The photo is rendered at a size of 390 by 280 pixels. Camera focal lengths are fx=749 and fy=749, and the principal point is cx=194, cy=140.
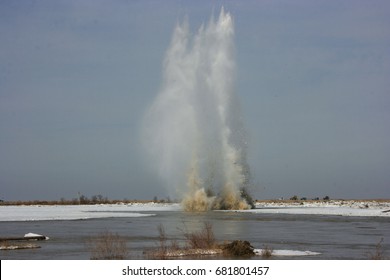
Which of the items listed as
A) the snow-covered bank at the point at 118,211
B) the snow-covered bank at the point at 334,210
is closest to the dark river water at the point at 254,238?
the snow-covered bank at the point at 118,211

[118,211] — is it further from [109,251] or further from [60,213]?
[109,251]

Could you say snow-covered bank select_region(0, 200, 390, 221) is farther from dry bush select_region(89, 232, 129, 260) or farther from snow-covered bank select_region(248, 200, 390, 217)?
dry bush select_region(89, 232, 129, 260)

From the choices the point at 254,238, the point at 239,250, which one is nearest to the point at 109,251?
the point at 239,250

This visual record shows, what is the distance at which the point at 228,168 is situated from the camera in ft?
207

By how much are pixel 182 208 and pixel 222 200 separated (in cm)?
350

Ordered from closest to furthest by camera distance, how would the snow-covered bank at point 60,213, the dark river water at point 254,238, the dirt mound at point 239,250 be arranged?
the dirt mound at point 239,250 < the dark river water at point 254,238 < the snow-covered bank at point 60,213

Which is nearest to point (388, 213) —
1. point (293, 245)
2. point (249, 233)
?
point (249, 233)

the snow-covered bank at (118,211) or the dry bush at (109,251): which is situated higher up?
the snow-covered bank at (118,211)

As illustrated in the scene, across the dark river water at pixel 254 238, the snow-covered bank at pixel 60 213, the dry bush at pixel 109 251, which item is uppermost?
the snow-covered bank at pixel 60 213

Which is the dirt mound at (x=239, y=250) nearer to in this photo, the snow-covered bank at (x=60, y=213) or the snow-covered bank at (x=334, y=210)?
the snow-covered bank at (x=60, y=213)

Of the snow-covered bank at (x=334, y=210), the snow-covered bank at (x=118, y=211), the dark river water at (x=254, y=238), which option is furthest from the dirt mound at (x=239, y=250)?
the snow-covered bank at (x=334, y=210)

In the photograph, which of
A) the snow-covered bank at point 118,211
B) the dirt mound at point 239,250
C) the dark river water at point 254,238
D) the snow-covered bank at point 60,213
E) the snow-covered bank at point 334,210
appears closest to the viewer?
the dirt mound at point 239,250

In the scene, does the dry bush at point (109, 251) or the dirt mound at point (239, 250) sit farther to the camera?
the dirt mound at point (239, 250)
